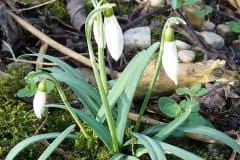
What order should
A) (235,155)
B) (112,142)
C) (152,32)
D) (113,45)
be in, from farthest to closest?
(152,32) < (235,155) < (112,142) < (113,45)

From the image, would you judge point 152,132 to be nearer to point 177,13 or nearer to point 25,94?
point 25,94

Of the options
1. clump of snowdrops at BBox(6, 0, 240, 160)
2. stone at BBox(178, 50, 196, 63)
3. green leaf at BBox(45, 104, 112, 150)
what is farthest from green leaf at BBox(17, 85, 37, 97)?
stone at BBox(178, 50, 196, 63)

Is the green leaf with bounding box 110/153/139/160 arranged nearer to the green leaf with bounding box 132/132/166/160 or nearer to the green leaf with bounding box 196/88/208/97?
Answer: the green leaf with bounding box 132/132/166/160

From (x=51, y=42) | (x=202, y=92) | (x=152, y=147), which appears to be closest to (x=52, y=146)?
(x=152, y=147)

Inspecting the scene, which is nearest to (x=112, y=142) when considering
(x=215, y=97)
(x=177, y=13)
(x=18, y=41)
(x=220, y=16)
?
(x=215, y=97)

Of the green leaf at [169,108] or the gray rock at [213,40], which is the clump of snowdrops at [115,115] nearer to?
the green leaf at [169,108]

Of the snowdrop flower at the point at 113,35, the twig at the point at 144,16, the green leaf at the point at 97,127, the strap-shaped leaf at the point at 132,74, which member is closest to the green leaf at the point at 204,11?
the twig at the point at 144,16
